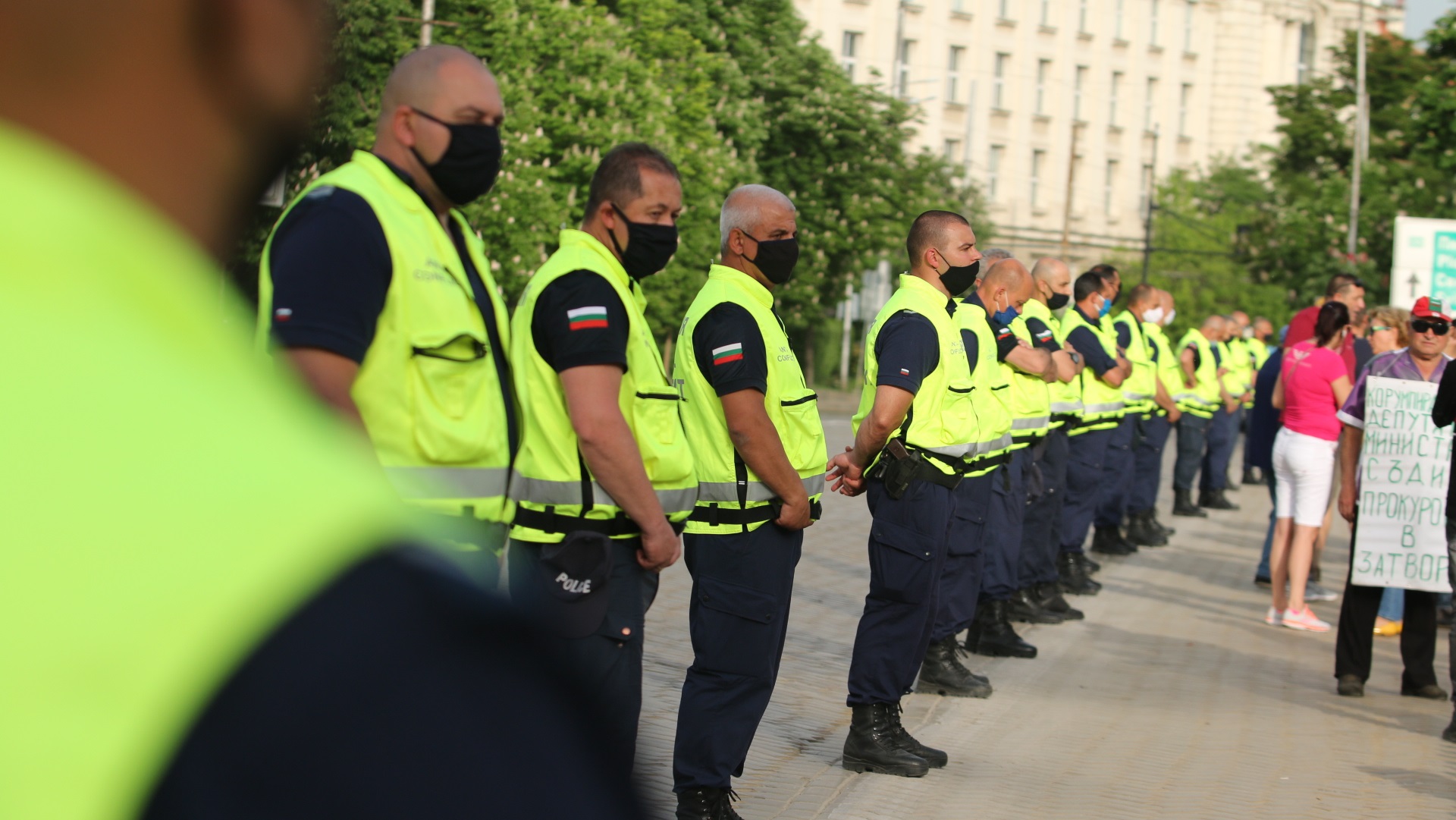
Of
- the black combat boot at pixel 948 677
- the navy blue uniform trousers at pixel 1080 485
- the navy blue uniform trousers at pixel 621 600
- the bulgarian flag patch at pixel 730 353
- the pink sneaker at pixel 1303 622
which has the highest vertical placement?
the bulgarian flag patch at pixel 730 353

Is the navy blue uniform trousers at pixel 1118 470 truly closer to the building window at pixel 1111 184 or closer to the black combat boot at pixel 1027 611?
the black combat boot at pixel 1027 611

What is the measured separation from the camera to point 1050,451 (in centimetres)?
1092

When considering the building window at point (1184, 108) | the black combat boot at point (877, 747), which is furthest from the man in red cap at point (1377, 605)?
the building window at point (1184, 108)

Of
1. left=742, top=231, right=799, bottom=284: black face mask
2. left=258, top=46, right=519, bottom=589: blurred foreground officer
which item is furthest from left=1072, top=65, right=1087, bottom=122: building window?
left=258, top=46, right=519, bottom=589: blurred foreground officer

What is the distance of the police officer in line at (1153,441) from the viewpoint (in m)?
15.5

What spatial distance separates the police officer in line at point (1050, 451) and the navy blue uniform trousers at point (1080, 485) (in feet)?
2.41

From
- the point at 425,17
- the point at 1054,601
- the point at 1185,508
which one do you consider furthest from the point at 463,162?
the point at 425,17

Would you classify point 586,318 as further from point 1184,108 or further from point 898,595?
point 1184,108

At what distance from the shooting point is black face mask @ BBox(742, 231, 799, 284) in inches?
224

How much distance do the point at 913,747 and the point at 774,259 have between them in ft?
7.46

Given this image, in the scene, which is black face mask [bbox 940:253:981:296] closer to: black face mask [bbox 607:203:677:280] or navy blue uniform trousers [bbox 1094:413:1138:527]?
black face mask [bbox 607:203:677:280]

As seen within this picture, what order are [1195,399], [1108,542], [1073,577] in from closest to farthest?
[1073,577] → [1108,542] → [1195,399]

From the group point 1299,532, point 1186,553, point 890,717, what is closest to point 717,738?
point 890,717

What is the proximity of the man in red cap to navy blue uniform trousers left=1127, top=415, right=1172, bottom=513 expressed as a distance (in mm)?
6091
